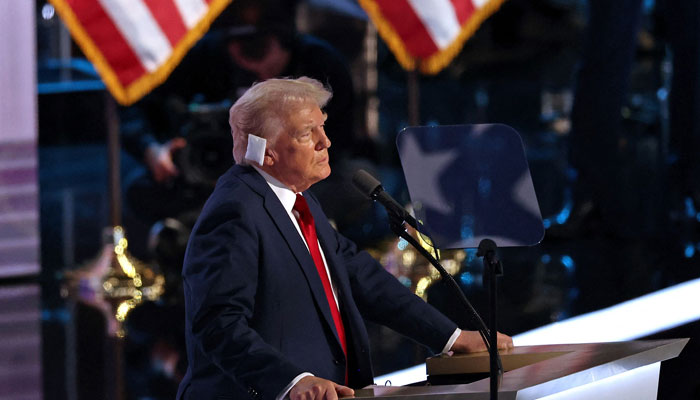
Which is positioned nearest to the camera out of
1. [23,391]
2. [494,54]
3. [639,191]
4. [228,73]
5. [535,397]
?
[535,397]

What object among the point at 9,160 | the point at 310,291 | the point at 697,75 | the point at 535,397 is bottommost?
the point at 535,397

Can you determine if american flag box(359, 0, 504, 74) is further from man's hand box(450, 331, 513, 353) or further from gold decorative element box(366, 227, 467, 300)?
man's hand box(450, 331, 513, 353)

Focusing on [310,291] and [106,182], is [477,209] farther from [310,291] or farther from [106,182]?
[106,182]

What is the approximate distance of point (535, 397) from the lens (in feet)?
5.86

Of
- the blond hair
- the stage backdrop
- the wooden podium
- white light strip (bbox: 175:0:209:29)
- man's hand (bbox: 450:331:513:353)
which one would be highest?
white light strip (bbox: 175:0:209:29)

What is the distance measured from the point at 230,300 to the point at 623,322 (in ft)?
9.69

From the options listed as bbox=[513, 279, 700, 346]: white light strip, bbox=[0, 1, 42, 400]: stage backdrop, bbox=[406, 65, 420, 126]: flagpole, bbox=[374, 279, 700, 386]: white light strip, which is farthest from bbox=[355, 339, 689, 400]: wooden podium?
bbox=[406, 65, 420, 126]: flagpole

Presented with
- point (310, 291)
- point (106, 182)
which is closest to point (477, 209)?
point (310, 291)

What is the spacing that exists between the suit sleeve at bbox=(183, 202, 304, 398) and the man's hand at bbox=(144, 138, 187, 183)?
4.46 meters

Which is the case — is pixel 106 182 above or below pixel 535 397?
above

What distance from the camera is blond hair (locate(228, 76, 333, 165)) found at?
210cm

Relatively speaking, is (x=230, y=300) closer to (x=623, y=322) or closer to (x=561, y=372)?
(x=561, y=372)

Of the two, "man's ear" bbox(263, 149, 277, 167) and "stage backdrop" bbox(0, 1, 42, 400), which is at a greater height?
"stage backdrop" bbox(0, 1, 42, 400)

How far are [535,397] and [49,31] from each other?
5105 millimetres
